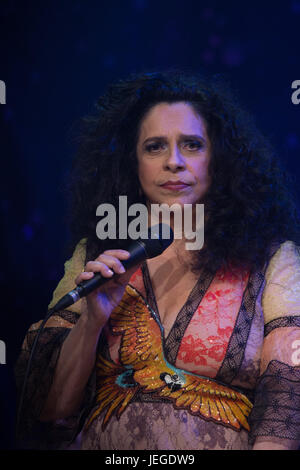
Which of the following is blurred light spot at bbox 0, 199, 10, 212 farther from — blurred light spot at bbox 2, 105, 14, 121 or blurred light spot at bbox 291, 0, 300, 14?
blurred light spot at bbox 291, 0, 300, 14

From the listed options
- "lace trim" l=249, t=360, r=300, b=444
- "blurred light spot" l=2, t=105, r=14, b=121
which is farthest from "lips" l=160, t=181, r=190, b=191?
"blurred light spot" l=2, t=105, r=14, b=121

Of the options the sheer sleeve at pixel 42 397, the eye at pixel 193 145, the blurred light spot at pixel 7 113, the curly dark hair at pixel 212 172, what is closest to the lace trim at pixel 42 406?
the sheer sleeve at pixel 42 397

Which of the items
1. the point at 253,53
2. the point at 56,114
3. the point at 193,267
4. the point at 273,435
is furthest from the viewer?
the point at 56,114

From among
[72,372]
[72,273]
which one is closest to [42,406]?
[72,372]

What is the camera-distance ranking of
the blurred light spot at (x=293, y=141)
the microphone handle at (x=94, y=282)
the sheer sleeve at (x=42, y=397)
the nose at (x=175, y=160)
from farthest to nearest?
the blurred light spot at (x=293, y=141) < the nose at (x=175, y=160) < the sheer sleeve at (x=42, y=397) < the microphone handle at (x=94, y=282)

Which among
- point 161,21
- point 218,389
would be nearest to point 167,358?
point 218,389

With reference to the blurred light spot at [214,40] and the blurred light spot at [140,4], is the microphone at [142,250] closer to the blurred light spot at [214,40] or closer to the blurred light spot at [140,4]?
the blurred light spot at [214,40]

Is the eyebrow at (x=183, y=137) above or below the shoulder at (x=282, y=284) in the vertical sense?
above

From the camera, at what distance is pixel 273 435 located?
1.14 m

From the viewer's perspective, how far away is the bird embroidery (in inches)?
50.1

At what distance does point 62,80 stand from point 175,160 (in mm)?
665

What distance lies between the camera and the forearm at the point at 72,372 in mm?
1371

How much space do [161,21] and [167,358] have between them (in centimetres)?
127

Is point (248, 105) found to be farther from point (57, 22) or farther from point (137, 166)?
point (57, 22)
